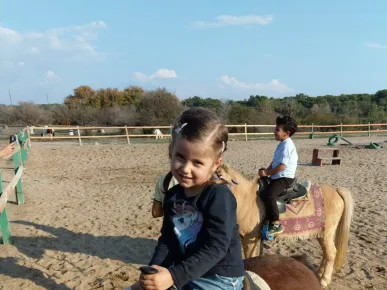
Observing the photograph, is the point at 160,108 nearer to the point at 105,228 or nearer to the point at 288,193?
the point at 105,228

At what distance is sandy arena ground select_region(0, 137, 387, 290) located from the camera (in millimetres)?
4227

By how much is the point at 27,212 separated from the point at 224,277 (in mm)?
6610

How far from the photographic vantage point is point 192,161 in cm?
144

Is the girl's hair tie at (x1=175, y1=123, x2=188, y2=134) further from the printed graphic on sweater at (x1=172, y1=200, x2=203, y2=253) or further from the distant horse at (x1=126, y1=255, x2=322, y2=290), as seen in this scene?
the distant horse at (x1=126, y1=255, x2=322, y2=290)

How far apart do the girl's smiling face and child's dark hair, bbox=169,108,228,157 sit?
0.07 feet

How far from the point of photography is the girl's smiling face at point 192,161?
1.42m

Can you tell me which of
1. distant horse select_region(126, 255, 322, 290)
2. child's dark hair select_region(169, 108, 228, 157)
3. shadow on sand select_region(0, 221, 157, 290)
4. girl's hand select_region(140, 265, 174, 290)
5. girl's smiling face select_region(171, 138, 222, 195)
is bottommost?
shadow on sand select_region(0, 221, 157, 290)

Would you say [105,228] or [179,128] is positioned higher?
[179,128]

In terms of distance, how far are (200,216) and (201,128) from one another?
0.39 meters

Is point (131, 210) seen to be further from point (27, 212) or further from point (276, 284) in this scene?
point (276, 284)

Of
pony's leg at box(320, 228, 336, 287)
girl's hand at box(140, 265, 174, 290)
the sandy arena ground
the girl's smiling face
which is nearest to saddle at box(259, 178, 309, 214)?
pony's leg at box(320, 228, 336, 287)

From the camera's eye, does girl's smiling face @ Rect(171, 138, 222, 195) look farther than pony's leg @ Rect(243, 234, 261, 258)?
No

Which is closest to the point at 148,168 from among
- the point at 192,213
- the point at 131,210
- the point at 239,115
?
the point at 131,210

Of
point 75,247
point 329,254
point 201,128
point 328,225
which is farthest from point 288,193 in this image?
point 75,247
